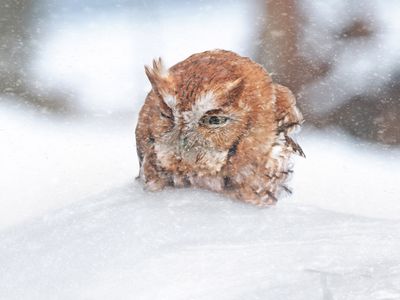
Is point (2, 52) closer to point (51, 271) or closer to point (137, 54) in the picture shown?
point (137, 54)

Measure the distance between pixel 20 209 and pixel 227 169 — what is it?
1.48 ft

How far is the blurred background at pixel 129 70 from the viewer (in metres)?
1.95

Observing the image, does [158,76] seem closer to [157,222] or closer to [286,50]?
[157,222]

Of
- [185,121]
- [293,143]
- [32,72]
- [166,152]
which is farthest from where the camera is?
[32,72]

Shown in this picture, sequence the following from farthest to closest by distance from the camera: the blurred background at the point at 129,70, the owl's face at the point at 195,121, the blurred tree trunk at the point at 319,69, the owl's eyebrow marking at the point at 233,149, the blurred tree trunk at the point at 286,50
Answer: the blurred tree trunk at the point at 286,50 → the blurred tree trunk at the point at 319,69 → the blurred background at the point at 129,70 → the owl's eyebrow marking at the point at 233,149 → the owl's face at the point at 195,121

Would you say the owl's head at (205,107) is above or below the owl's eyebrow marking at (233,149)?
above

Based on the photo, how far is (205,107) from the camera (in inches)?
62.3

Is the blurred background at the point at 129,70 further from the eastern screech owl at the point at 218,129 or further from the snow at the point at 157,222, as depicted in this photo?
the eastern screech owl at the point at 218,129

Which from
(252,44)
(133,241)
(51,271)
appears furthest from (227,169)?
(252,44)

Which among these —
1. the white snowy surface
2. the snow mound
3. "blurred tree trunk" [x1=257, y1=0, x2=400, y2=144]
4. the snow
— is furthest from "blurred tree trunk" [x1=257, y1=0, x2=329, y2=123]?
the snow mound

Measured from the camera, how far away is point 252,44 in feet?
7.60

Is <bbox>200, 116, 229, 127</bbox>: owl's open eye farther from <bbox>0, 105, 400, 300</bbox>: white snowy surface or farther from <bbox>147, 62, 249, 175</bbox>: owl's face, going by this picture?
<bbox>0, 105, 400, 300</bbox>: white snowy surface

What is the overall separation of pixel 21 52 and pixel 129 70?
0.99 ft

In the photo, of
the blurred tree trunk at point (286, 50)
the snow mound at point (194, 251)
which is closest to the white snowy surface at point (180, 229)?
the snow mound at point (194, 251)
